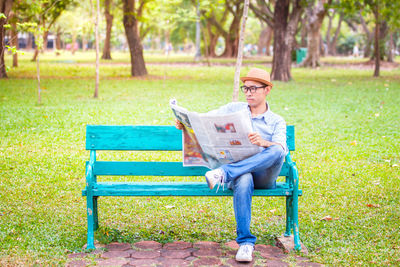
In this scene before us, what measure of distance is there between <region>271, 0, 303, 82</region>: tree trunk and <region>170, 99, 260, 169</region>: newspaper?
55.1 feet

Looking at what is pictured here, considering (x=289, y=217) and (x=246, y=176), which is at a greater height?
(x=246, y=176)

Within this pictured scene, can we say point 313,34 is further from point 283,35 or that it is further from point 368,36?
point 368,36

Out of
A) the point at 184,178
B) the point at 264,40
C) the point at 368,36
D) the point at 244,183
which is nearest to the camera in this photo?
the point at 244,183

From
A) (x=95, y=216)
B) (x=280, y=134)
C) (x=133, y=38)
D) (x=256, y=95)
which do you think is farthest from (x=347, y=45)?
(x=95, y=216)

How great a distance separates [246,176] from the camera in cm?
400

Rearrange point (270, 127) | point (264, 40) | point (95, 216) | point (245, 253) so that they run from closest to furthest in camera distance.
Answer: point (245, 253) < point (270, 127) < point (95, 216) < point (264, 40)

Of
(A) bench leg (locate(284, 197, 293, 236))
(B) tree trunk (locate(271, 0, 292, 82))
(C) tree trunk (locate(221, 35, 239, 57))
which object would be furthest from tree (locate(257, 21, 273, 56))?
(A) bench leg (locate(284, 197, 293, 236))

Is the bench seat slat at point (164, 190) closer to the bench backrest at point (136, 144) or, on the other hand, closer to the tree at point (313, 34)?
the bench backrest at point (136, 144)

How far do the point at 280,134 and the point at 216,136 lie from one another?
545 millimetres

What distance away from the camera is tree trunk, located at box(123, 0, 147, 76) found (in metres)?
21.6

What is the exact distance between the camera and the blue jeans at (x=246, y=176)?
3938 millimetres

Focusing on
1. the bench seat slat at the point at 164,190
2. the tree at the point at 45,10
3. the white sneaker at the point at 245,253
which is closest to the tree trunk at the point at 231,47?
the tree at the point at 45,10

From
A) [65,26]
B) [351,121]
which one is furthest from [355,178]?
[65,26]

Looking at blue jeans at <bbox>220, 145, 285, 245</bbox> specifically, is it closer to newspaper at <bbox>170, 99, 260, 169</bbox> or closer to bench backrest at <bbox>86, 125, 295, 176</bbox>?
newspaper at <bbox>170, 99, 260, 169</bbox>
